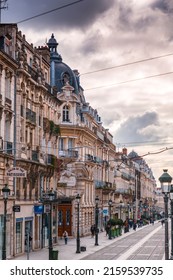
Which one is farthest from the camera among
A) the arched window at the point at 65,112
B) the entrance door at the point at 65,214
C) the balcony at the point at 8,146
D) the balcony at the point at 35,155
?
the arched window at the point at 65,112

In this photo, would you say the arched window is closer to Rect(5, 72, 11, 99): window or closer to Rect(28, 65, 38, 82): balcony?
Rect(28, 65, 38, 82): balcony

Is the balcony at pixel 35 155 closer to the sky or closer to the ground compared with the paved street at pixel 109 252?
closer to the sky

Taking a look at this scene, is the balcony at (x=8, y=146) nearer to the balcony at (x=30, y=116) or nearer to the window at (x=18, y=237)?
the balcony at (x=30, y=116)

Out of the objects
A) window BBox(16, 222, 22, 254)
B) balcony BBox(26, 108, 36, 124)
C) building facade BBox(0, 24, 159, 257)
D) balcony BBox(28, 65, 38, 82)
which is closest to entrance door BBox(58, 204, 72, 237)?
building facade BBox(0, 24, 159, 257)

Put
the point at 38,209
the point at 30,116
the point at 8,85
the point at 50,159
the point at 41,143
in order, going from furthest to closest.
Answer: the point at 50,159
the point at 41,143
the point at 38,209
the point at 30,116
the point at 8,85

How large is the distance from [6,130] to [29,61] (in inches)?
286

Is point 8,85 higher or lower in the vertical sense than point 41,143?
higher

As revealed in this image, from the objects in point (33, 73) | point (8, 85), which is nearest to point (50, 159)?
point (33, 73)

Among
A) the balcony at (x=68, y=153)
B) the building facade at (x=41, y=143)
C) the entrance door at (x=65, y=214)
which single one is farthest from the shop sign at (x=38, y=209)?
the entrance door at (x=65, y=214)

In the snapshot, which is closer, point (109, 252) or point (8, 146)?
point (8, 146)

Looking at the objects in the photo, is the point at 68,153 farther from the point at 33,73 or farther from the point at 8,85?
the point at 8,85

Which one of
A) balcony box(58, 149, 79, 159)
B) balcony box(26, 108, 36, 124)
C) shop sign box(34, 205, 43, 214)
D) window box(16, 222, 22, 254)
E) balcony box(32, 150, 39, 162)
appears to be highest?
balcony box(26, 108, 36, 124)
